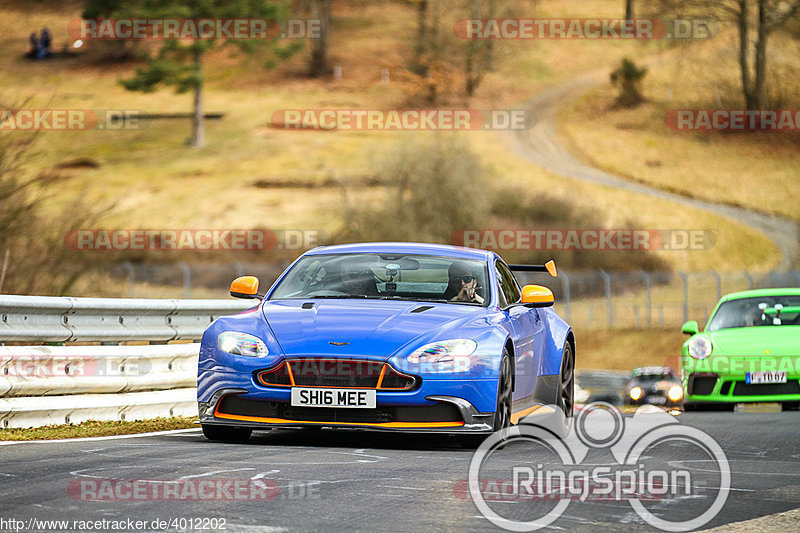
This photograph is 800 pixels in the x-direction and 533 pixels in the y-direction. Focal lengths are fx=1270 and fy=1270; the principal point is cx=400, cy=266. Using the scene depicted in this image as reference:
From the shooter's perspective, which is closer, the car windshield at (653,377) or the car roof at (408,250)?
the car roof at (408,250)

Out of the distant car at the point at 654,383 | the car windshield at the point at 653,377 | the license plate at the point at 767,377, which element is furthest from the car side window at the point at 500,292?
the car windshield at the point at 653,377

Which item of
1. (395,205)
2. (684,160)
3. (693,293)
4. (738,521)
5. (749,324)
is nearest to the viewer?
(738,521)

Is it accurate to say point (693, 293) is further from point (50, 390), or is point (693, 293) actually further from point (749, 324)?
point (50, 390)

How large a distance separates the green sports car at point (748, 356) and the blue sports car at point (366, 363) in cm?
579

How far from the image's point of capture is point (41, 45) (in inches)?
3994

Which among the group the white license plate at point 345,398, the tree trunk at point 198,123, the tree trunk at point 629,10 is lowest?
the white license plate at point 345,398

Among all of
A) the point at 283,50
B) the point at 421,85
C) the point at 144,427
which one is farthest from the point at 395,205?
the point at 144,427

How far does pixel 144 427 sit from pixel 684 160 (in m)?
77.4

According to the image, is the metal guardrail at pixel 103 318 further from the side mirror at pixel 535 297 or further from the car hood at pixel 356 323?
the side mirror at pixel 535 297

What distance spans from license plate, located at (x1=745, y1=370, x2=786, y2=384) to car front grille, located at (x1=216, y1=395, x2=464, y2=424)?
7.06 meters

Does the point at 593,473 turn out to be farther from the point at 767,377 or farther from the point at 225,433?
the point at 767,377

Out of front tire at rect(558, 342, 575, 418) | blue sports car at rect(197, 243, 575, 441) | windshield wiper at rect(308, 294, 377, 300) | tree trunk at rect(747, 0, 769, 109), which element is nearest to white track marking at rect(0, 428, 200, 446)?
blue sports car at rect(197, 243, 575, 441)

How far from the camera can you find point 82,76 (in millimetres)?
99688

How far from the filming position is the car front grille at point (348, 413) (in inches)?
322
